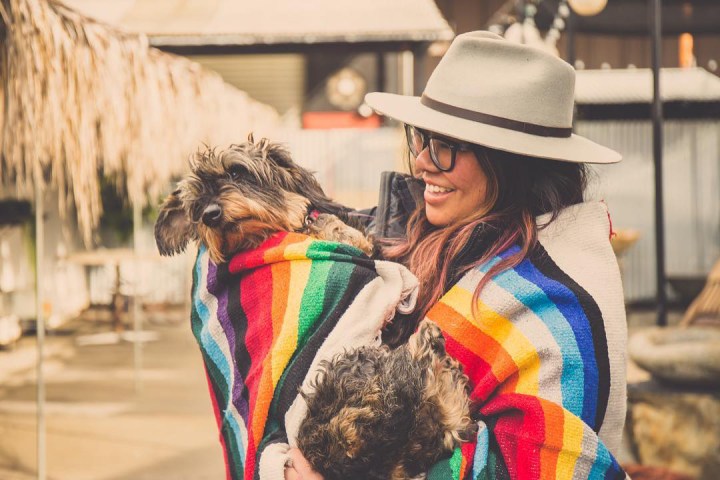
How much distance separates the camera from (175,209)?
2.33m

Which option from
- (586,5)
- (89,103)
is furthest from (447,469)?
(586,5)

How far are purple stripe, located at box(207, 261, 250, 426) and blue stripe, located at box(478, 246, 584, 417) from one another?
2.13 feet

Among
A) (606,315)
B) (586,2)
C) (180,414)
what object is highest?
(586,2)

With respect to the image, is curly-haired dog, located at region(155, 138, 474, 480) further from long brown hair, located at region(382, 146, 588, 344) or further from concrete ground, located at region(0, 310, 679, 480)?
concrete ground, located at region(0, 310, 679, 480)

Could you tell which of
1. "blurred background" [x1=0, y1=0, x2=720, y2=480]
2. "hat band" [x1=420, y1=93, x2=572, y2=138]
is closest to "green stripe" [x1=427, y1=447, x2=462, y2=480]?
"hat band" [x1=420, y1=93, x2=572, y2=138]

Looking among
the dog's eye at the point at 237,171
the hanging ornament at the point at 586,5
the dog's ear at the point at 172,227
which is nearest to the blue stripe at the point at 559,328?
the dog's eye at the point at 237,171

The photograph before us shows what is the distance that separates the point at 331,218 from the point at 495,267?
1.74 feet

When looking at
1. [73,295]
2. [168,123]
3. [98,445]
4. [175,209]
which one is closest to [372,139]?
[73,295]

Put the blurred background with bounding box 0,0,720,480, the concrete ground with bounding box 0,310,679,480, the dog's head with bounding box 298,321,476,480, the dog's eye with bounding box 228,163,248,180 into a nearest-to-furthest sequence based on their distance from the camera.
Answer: the dog's head with bounding box 298,321,476,480 < the dog's eye with bounding box 228,163,248,180 < the blurred background with bounding box 0,0,720,480 < the concrete ground with bounding box 0,310,679,480

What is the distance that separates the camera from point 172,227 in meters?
2.32

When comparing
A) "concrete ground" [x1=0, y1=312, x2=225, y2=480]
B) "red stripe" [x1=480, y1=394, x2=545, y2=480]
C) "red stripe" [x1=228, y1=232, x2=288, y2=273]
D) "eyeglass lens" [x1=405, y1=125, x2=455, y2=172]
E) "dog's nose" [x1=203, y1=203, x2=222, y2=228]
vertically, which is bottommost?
"concrete ground" [x1=0, y1=312, x2=225, y2=480]

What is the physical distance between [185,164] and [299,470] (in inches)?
223

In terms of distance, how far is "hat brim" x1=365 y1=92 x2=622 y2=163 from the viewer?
201 cm

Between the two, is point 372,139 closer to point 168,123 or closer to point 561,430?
point 168,123
